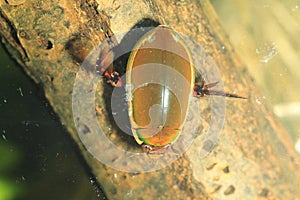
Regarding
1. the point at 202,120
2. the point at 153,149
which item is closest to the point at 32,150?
the point at 153,149

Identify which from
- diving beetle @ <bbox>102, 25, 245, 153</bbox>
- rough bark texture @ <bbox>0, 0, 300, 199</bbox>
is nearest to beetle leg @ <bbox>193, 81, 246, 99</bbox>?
rough bark texture @ <bbox>0, 0, 300, 199</bbox>

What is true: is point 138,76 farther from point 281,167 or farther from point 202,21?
point 281,167

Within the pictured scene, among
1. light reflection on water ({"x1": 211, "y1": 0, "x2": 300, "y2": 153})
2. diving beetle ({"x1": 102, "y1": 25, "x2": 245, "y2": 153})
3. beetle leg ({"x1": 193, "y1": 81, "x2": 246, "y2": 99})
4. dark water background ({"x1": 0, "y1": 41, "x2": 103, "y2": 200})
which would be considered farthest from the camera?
light reflection on water ({"x1": 211, "y1": 0, "x2": 300, "y2": 153})

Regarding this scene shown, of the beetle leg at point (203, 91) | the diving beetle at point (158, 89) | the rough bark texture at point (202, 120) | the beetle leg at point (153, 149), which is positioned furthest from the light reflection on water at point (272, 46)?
the beetle leg at point (153, 149)

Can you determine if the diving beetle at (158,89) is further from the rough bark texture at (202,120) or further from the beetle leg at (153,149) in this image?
the rough bark texture at (202,120)

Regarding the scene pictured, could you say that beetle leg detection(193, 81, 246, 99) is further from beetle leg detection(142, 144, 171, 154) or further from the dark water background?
the dark water background
